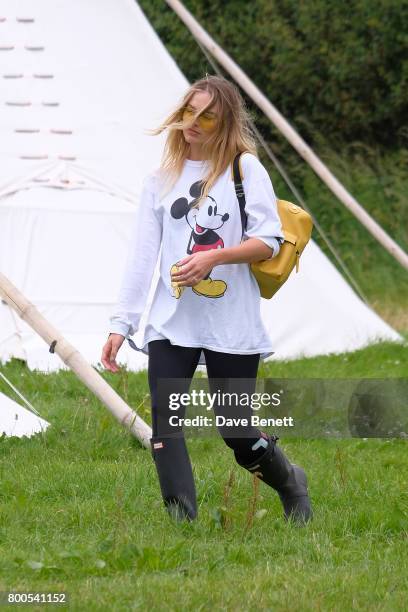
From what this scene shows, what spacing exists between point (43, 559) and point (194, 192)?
121cm

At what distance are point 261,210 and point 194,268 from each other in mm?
337

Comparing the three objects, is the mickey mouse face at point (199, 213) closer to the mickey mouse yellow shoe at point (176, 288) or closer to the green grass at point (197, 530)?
the mickey mouse yellow shoe at point (176, 288)

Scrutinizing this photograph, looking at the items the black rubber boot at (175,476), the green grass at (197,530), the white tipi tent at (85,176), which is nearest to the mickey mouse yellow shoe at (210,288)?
the black rubber boot at (175,476)

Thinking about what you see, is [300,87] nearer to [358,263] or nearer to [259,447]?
[358,263]

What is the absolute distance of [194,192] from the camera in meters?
4.07

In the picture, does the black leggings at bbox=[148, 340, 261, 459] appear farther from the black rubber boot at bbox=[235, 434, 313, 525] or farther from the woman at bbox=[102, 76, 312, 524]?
the black rubber boot at bbox=[235, 434, 313, 525]

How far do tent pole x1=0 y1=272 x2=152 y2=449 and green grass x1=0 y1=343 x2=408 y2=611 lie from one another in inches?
5.0

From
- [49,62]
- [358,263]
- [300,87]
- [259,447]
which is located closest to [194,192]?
[259,447]

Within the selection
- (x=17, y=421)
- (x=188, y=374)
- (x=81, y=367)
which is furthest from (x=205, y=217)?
(x=17, y=421)

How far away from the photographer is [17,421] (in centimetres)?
564

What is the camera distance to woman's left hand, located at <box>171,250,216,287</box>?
3820mm

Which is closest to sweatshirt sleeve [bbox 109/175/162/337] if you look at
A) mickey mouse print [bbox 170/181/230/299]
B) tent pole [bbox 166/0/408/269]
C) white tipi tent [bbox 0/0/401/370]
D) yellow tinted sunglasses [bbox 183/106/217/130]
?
mickey mouse print [bbox 170/181/230/299]

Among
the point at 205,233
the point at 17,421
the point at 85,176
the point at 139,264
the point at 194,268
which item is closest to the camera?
the point at 194,268

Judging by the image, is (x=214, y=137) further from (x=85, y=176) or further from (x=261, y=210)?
(x=85, y=176)
